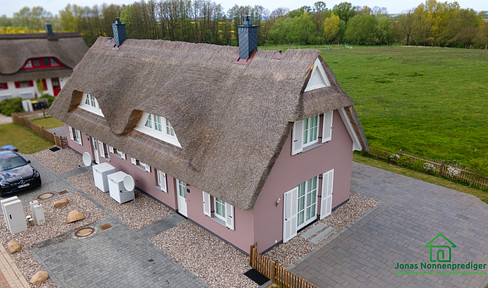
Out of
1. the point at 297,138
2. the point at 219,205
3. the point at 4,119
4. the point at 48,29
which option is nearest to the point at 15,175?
the point at 219,205

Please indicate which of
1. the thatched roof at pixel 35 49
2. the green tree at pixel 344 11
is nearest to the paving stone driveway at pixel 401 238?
the thatched roof at pixel 35 49

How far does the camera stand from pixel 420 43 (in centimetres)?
7088

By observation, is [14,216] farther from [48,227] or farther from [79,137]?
[79,137]

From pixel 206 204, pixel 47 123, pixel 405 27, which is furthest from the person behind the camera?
pixel 405 27

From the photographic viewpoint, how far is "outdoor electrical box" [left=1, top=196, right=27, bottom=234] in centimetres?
1269

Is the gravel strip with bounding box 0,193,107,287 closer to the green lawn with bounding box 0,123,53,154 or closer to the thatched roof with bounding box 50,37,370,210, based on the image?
the thatched roof with bounding box 50,37,370,210

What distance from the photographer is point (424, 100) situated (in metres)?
33.5

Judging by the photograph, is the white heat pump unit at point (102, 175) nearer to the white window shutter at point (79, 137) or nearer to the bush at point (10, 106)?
the white window shutter at point (79, 137)

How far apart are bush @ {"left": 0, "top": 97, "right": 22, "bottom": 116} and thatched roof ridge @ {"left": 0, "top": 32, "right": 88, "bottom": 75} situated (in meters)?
2.85

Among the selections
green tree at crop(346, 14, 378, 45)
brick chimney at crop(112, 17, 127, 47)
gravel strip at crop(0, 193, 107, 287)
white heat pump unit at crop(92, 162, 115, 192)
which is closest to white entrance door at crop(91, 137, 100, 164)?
white heat pump unit at crop(92, 162, 115, 192)

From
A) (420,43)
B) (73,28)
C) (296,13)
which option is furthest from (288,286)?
(296,13)

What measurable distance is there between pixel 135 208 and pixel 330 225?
8.68 meters

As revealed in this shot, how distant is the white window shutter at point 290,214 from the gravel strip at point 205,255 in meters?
1.90

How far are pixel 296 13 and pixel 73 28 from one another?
212 ft
